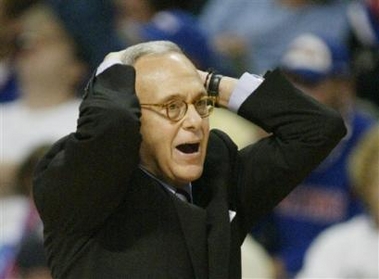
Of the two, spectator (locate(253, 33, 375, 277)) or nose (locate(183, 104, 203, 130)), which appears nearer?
nose (locate(183, 104, 203, 130))

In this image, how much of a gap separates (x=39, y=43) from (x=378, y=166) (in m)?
1.19

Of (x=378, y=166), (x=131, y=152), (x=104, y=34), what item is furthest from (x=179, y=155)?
(x=104, y=34)

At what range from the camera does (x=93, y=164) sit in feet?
5.68

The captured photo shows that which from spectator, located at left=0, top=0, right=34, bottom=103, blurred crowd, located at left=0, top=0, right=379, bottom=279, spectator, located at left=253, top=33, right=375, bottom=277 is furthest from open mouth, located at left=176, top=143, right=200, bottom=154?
spectator, located at left=0, top=0, right=34, bottom=103

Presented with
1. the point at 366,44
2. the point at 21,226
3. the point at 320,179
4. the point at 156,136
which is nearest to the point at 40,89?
the point at 21,226

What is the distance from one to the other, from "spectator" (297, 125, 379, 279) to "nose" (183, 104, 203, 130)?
137 cm

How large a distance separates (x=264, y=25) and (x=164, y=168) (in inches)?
67.8

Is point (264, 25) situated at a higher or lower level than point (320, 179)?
higher

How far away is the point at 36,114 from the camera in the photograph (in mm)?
3551

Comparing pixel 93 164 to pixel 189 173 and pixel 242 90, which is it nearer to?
pixel 189 173

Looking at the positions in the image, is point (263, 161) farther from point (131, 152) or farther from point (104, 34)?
point (104, 34)

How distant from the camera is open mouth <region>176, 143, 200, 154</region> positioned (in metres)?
1.86

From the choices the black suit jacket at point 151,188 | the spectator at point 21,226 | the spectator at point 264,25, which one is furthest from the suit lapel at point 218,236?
the spectator at point 264,25

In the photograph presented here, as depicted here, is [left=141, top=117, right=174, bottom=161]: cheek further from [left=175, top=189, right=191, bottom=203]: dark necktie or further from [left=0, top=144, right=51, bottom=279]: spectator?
[left=0, top=144, right=51, bottom=279]: spectator
